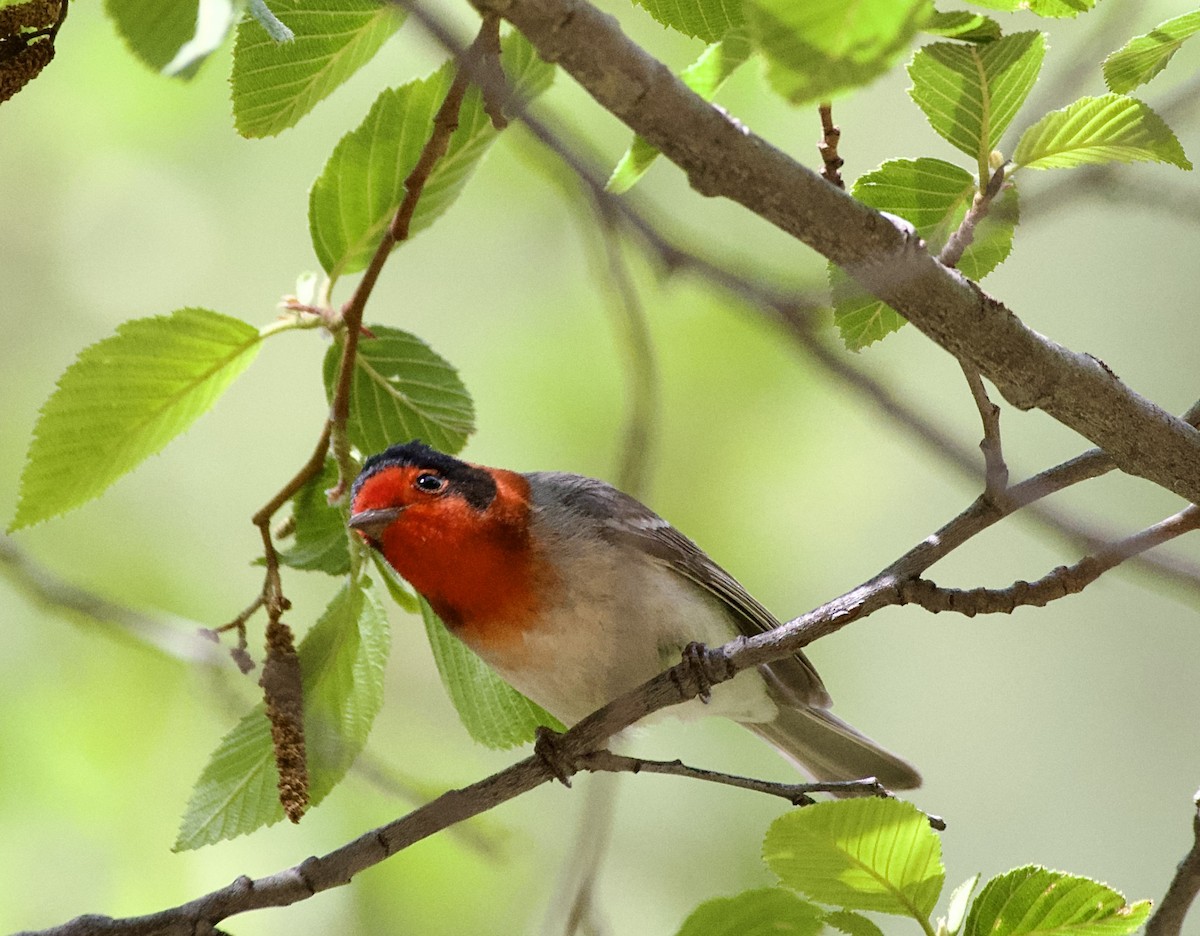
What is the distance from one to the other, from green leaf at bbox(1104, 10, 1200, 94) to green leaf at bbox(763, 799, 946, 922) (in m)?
1.42

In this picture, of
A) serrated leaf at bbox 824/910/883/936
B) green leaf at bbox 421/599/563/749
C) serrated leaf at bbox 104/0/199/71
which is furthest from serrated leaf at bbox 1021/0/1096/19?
green leaf at bbox 421/599/563/749

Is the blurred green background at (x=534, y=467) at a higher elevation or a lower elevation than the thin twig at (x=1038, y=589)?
higher

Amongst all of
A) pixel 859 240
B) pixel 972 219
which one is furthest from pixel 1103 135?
pixel 859 240

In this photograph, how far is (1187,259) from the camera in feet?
29.8

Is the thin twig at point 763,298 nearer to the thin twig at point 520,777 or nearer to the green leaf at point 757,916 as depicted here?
the thin twig at point 520,777

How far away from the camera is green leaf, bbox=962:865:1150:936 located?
2.07 m

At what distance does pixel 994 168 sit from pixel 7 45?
1.86 meters

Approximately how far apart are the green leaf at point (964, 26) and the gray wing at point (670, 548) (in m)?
2.03

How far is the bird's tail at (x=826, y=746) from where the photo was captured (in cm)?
437

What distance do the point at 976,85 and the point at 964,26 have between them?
164 millimetres

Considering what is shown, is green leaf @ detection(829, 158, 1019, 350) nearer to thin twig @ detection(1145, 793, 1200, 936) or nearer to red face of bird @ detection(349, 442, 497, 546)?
thin twig @ detection(1145, 793, 1200, 936)

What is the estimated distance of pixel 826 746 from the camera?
177 inches

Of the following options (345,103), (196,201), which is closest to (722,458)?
(345,103)

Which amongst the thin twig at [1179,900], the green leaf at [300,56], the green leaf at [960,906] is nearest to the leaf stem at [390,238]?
the green leaf at [300,56]
